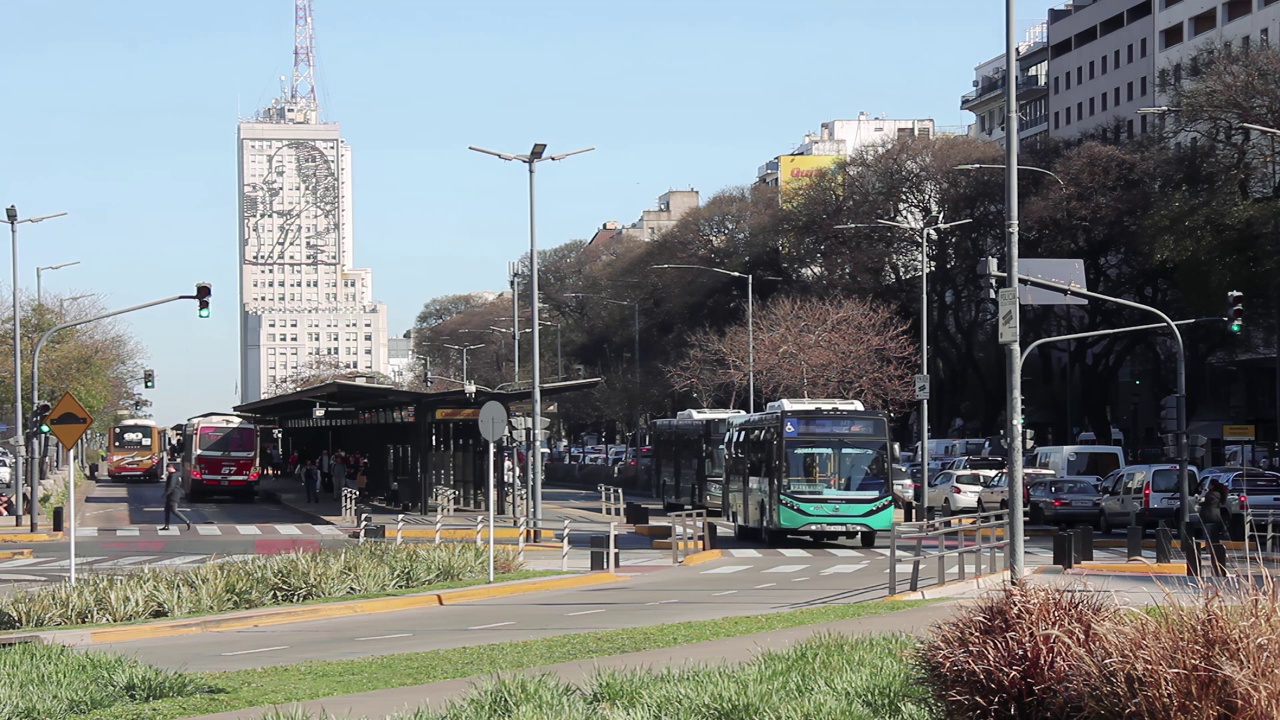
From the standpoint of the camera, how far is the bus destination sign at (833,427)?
110 feet

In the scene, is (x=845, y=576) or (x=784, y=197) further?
(x=784, y=197)

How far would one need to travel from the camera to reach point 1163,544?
26.6 metres

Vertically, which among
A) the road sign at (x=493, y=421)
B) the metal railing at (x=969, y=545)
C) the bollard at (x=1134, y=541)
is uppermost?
the road sign at (x=493, y=421)

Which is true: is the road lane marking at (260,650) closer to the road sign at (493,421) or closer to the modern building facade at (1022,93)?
the road sign at (493,421)

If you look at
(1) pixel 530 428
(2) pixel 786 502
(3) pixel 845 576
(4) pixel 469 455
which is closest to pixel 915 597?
(3) pixel 845 576

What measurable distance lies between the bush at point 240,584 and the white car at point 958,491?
2713cm

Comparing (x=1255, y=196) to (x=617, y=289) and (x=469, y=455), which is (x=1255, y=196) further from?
(x=617, y=289)

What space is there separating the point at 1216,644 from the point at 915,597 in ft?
47.9

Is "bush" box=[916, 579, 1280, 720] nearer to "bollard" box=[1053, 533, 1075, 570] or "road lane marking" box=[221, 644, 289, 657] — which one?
"road lane marking" box=[221, 644, 289, 657]

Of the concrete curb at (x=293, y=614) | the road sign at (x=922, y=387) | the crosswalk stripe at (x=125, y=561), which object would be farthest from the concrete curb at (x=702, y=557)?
the road sign at (x=922, y=387)

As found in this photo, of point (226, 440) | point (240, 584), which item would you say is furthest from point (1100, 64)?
point (240, 584)

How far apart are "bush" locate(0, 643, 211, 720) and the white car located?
38.9m

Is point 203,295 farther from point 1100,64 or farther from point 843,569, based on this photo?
point 1100,64

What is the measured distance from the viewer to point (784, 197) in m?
79.5
